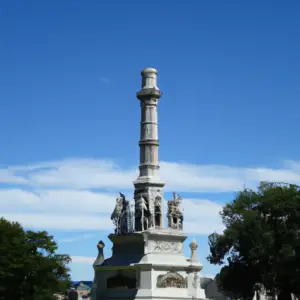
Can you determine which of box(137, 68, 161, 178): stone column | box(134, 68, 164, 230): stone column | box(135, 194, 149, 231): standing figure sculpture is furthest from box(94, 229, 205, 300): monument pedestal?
box(137, 68, 161, 178): stone column

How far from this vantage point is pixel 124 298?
50312 millimetres

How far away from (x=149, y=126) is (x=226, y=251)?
12793 millimetres

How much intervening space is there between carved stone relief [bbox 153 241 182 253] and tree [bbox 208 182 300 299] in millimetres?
6440

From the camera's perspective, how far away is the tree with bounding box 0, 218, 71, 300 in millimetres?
52562

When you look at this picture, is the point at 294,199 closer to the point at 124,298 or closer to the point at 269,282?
the point at 269,282

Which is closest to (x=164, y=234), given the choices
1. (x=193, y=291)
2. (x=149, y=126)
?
(x=193, y=291)

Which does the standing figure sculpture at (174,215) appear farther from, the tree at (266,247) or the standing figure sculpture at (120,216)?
the tree at (266,247)

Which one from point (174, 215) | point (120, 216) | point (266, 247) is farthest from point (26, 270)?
point (266, 247)

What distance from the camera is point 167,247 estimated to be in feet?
167

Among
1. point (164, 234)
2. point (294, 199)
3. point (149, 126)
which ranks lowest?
point (164, 234)

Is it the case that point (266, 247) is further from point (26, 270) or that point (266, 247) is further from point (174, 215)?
point (26, 270)

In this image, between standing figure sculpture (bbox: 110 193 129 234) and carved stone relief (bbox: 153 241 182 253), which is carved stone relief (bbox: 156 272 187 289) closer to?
carved stone relief (bbox: 153 241 182 253)

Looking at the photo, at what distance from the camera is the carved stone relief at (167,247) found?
165 feet

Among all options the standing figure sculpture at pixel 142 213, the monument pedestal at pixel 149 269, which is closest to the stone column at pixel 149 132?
the standing figure sculpture at pixel 142 213
